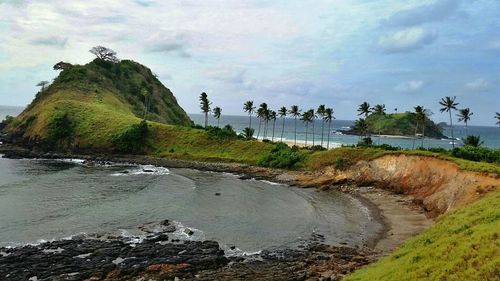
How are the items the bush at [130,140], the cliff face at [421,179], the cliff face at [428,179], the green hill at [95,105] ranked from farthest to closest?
the green hill at [95,105] → the bush at [130,140] → the cliff face at [421,179] → the cliff face at [428,179]

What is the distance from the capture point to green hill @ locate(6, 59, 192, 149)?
122m

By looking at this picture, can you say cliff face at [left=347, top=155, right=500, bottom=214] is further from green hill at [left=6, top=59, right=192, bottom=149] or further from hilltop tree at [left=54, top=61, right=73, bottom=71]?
hilltop tree at [left=54, top=61, right=73, bottom=71]

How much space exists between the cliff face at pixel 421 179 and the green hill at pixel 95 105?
66491mm

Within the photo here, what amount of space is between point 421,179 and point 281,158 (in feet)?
119

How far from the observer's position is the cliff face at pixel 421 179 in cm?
5275

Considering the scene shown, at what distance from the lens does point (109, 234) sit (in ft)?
154

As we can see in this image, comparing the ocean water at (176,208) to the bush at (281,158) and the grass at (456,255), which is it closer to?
the bush at (281,158)

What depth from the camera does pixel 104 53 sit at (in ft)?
614

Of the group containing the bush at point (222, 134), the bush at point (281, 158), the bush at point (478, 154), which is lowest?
the bush at point (281, 158)

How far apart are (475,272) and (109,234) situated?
3704cm

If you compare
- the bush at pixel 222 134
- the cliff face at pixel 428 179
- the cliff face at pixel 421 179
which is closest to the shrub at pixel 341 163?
the cliff face at pixel 421 179

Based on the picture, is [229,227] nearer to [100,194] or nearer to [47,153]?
[100,194]

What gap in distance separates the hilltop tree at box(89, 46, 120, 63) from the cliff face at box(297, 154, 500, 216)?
5135 inches

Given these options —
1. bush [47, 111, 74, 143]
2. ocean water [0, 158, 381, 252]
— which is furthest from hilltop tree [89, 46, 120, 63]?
ocean water [0, 158, 381, 252]
